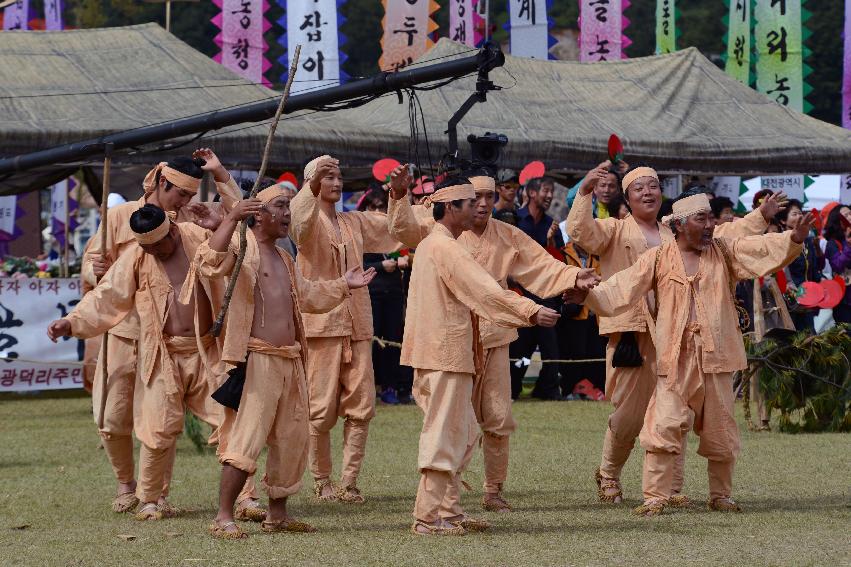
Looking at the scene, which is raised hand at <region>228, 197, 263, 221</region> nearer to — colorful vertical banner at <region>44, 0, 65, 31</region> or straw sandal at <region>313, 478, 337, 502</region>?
straw sandal at <region>313, 478, 337, 502</region>

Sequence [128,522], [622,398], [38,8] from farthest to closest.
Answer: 1. [38,8]
2. [622,398]
3. [128,522]

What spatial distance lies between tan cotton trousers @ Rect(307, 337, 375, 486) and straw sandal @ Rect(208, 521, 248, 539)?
1370mm

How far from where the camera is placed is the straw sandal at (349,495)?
752 centimetres

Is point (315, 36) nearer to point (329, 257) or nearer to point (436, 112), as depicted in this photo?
point (436, 112)

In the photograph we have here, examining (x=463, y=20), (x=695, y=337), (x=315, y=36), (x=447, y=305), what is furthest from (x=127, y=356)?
(x=463, y=20)

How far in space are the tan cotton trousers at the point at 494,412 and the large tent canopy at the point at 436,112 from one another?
5219mm

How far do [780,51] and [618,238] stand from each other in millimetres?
14040

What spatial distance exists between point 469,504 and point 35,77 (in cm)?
792

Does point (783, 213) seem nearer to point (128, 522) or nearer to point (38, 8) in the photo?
point (128, 522)

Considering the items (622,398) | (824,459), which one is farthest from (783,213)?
(622,398)

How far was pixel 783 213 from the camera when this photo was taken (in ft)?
39.7

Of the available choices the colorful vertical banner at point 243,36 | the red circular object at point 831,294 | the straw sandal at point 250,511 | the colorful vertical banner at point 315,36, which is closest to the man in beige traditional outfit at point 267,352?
the straw sandal at point 250,511

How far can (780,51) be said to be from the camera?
20609 mm

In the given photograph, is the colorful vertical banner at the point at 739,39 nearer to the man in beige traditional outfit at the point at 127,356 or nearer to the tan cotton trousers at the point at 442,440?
the man in beige traditional outfit at the point at 127,356
